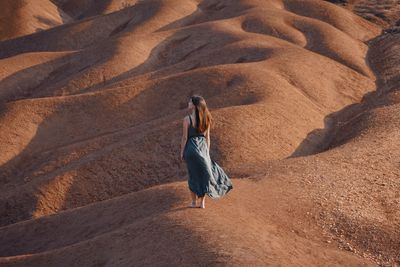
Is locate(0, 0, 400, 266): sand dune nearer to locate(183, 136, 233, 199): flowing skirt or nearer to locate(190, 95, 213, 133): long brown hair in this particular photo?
locate(183, 136, 233, 199): flowing skirt

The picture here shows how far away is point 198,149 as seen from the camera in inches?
503

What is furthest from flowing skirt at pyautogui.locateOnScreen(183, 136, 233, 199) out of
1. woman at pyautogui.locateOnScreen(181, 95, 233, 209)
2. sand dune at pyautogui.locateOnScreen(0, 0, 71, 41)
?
sand dune at pyautogui.locateOnScreen(0, 0, 71, 41)

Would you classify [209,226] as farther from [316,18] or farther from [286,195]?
[316,18]

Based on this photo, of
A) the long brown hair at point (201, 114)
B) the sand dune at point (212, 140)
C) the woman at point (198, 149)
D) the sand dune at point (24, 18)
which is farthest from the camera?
the sand dune at point (24, 18)

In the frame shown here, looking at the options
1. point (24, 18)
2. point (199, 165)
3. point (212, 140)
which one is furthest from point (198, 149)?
point (24, 18)

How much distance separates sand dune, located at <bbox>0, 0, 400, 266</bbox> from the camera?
13.3m

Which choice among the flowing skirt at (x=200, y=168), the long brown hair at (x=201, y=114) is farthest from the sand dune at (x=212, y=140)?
the long brown hair at (x=201, y=114)

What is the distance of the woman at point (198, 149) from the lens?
12.7 meters

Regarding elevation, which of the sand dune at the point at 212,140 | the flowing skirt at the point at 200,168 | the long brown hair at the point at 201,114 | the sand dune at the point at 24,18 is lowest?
the sand dune at the point at 24,18

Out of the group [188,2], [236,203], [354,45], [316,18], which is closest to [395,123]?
[236,203]

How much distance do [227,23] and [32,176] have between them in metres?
27.4

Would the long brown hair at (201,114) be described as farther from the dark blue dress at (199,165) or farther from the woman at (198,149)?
the dark blue dress at (199,165)

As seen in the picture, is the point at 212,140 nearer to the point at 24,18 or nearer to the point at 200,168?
the point at 200,168

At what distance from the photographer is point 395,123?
79.9 feet
